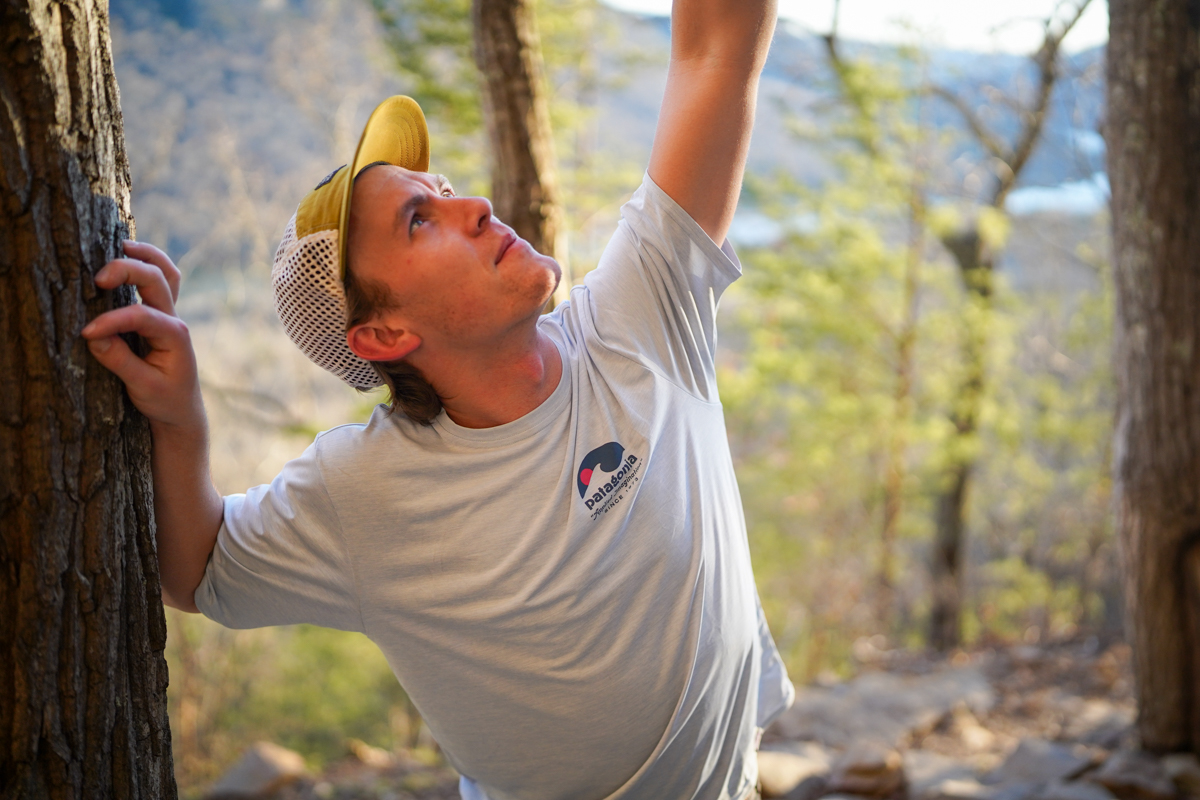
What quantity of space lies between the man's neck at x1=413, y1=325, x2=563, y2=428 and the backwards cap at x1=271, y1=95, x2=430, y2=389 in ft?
0.48

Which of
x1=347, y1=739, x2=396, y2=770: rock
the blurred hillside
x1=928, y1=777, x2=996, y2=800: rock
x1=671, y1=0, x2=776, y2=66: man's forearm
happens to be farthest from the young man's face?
the blurred hillside

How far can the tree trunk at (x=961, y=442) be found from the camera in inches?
361

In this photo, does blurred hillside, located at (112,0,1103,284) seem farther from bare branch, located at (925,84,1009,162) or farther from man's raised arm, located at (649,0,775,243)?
man's raised arm, located at (649,0,775,243)

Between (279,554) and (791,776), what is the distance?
3133mm

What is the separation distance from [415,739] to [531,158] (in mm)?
9611

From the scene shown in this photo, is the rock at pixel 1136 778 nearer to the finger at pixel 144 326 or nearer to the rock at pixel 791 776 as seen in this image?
the rock at pixel 791 776

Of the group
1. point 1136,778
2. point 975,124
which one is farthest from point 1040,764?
point 975,124

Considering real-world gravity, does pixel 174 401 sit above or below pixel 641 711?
above

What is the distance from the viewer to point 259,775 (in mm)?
4332

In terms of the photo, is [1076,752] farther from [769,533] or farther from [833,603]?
[769,533]

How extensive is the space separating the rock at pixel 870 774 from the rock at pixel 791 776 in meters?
0.07

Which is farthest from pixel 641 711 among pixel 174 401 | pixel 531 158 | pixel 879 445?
pixel 879 445

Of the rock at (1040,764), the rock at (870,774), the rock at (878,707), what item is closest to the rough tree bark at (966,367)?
the rock at (878,707)

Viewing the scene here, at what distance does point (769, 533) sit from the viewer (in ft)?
40.0
